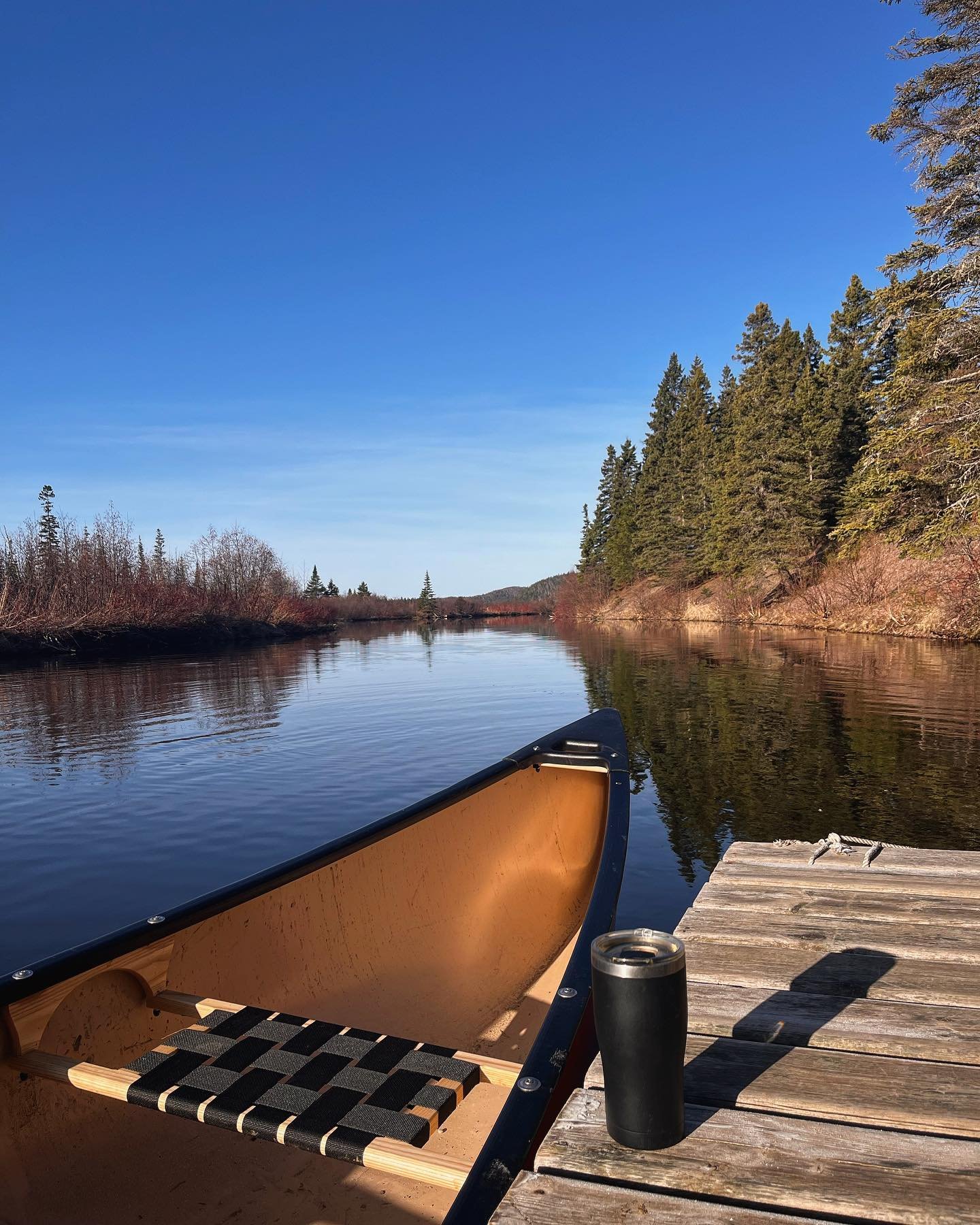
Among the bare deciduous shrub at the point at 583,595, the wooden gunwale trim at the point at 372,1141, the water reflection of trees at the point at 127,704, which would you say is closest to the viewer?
the wooden gunwale trim at the point at 372,1141

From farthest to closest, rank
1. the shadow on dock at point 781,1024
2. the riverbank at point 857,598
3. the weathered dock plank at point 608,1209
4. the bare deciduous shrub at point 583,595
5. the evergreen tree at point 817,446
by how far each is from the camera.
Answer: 1. the bare deciduous shrub at point 583,595
2. the evergreen tree at point 817,446
3. the riverbank at point 857,598
4. the shadow on dock at point 781,1024
5. the weathered dock plank at point 608,1209

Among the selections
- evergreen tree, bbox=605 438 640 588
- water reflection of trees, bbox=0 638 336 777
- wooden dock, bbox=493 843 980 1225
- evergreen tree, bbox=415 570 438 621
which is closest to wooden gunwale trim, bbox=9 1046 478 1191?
wooden dock, bbox=493 843 980 1225

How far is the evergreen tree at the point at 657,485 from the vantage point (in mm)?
63406

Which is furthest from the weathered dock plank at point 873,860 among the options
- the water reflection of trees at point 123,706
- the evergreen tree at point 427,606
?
the evergreen tree at point 427,606

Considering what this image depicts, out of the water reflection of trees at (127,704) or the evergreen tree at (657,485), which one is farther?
the evergreen tree at (657,485)

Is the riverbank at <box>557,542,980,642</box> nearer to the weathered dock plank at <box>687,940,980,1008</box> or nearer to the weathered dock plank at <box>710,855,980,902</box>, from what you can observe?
the weathered dock plank at <box>710,855,980,902</box>

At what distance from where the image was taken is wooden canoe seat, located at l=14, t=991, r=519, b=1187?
2.18 m

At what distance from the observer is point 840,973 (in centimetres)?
305

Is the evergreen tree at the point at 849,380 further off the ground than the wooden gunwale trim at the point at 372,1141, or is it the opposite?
the evergreen tree at the point at 849,380

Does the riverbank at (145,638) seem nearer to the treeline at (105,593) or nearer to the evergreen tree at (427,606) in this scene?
the treeline at (105,593)

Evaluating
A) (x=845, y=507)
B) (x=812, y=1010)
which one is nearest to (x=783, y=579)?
(x=845, y=507)

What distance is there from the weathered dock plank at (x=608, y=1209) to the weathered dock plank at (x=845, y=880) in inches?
→ 98.7

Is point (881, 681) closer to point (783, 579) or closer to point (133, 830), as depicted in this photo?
point (133, 830)

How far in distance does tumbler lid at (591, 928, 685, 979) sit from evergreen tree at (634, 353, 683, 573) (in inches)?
2438
